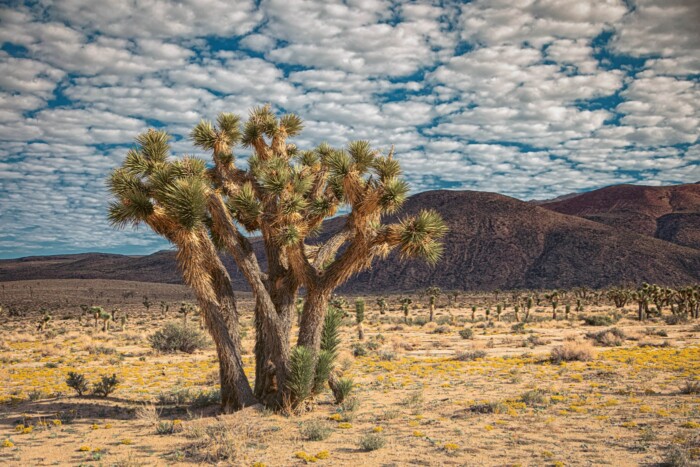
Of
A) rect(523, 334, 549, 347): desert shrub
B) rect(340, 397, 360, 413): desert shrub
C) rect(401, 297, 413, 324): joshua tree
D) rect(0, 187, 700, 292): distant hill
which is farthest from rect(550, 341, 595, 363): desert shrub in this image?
rect(0, 187, 700, 292): distant hill

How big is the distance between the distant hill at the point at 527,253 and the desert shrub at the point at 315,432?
72932 millimetres

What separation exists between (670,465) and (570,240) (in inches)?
3291

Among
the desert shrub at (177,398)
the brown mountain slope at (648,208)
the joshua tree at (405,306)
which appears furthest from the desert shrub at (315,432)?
the brown mountain slope at (648,208)

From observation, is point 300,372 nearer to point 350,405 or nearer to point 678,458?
point 350,405

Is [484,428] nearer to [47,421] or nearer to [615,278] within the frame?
[47,421]

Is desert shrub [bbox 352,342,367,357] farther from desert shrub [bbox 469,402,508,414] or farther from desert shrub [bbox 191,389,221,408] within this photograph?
desert shrub [bbox 469,402,508,414]

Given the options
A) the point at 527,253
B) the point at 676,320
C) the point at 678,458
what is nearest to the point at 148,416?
the point at 678,458

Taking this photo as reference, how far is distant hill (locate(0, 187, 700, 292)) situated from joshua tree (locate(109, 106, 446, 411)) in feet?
234

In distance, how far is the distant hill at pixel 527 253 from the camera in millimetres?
75438

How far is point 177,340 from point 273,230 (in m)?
15.1

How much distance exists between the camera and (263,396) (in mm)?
10586

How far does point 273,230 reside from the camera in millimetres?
10469

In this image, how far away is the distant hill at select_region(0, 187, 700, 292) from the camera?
7544cm

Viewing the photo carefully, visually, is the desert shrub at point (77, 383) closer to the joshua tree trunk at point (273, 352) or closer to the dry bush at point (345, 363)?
the joshua tree trunk at point (273, 352)
